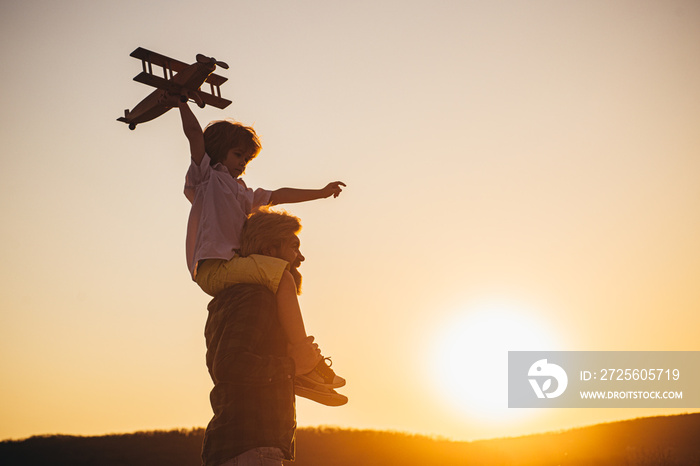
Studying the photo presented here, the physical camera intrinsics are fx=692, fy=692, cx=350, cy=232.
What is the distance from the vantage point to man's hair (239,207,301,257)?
16.4 feet

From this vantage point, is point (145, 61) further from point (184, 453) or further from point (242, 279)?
point (184, 453)

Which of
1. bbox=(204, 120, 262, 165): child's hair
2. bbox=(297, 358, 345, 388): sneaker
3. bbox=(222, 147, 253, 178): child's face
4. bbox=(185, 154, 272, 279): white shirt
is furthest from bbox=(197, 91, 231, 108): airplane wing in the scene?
bbox=(297, 358, 345, 388): sneaker

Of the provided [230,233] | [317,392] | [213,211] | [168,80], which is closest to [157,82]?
[168,80]

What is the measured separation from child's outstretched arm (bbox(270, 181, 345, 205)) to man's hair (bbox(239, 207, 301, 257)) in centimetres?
117

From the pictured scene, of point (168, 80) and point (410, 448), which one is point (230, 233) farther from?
point (410, 448)

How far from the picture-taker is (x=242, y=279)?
481 centimetres

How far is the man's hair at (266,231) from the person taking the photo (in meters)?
5.01

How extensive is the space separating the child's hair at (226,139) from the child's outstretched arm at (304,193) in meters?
0.69

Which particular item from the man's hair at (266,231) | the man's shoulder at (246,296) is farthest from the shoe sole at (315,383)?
the man's hair at (266,231)

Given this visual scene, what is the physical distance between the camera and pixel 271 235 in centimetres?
501

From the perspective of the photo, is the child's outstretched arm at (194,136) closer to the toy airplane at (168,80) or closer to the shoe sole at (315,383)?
the toy airplane at (168,80)

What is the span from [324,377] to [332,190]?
1.99m

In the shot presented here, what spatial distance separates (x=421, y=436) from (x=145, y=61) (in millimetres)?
12108

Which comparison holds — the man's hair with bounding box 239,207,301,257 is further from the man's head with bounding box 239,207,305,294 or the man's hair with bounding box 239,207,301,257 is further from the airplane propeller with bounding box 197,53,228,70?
the airplane propeller with bounding box 197,53,228,70
